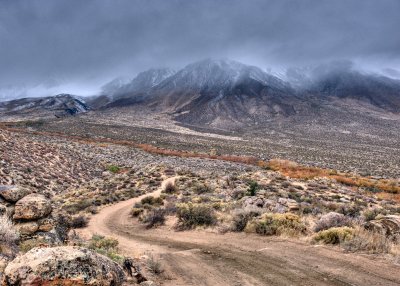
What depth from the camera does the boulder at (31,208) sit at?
10516 mm

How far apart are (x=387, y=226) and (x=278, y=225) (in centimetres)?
361

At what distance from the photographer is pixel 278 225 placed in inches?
520

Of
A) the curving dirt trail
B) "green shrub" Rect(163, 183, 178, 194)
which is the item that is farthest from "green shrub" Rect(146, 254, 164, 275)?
"green shrub" Rect(163, 183, 178, 194)

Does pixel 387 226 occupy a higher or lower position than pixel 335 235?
higher

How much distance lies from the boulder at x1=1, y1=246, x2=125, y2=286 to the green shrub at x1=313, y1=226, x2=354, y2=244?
299 inches

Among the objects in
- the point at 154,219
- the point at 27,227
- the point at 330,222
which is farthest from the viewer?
the point at 154,219

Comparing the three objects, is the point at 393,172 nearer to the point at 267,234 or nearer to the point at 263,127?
the point at 267,234

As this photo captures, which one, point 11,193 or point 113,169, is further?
point 113,169

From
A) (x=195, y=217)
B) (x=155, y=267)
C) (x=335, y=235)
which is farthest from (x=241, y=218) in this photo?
(x=155, y=267)

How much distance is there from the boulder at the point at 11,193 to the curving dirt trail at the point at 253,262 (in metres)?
3.81

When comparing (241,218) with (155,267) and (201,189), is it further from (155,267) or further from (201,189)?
(201,189)

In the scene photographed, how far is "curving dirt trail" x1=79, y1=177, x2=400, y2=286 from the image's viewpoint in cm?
829

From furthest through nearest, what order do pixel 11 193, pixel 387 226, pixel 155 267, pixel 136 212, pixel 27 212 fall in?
pixel 136 212 < pixel 11 193 < pixel 387 226 < pixel 27 212 < pixel 155 267

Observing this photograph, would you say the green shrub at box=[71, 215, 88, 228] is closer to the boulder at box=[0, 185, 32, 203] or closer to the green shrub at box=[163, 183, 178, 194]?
the boulder at box=[0, 185, 32, 203]
